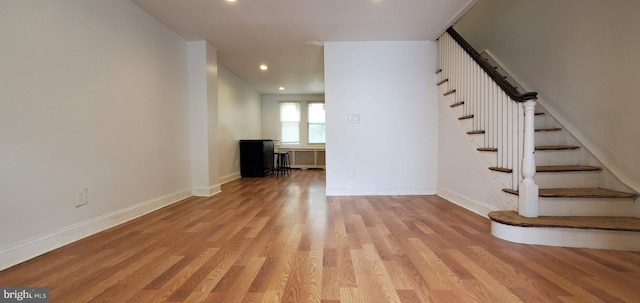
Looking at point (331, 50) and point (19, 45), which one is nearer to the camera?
point (19, 45)

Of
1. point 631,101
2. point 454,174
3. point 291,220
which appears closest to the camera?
point 631,101

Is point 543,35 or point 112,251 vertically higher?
point 543,35

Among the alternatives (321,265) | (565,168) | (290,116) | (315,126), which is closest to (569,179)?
(565,168)

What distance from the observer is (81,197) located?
213 cm

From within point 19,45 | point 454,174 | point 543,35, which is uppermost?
point 543,35

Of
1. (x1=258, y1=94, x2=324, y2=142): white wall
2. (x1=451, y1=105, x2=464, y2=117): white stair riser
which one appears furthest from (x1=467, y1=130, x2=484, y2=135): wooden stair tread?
(x1=258, y1=94, x2=324, y2=142): white wall

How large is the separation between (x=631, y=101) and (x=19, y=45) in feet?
14.2

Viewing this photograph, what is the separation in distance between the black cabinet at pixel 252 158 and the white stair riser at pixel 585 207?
199 inches

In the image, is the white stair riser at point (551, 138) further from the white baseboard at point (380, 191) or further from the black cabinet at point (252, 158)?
the black cabinet at point (252, 158)

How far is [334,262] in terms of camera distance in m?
1.64

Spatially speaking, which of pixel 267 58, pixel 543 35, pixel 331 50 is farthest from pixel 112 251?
pixel 543 35

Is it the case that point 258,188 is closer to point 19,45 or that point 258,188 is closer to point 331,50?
point 331,50

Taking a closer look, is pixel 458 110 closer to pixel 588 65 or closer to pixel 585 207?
pixel 588 65

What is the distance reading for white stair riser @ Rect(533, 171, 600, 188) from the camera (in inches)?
91.7
